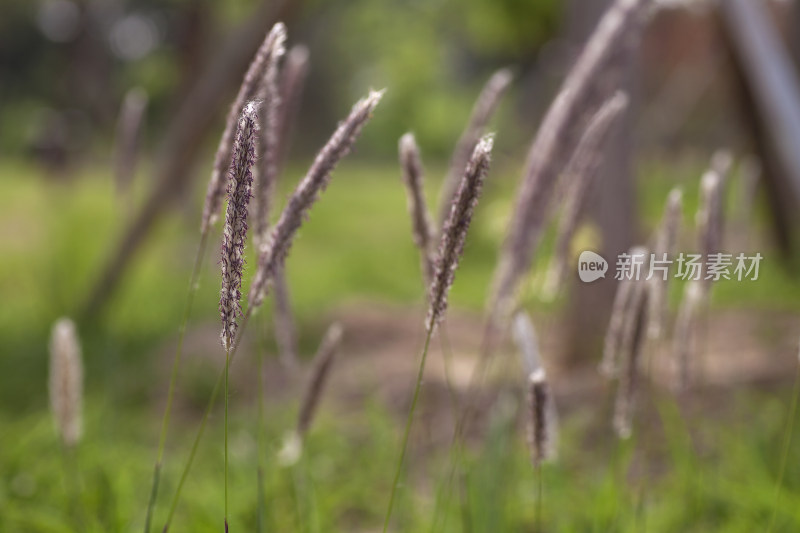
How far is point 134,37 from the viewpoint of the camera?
25.9m

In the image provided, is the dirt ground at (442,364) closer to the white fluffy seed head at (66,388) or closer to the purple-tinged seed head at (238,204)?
the white fluffy seed head at (66,388)

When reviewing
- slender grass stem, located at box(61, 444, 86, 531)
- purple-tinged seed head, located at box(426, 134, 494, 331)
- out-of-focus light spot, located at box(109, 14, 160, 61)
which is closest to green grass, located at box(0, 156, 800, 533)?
slender grass stem, located at box(61, 444, 86, 531)

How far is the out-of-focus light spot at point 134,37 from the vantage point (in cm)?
2448

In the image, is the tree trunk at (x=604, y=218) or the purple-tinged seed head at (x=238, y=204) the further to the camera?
the tree trunk at (x=604, y=218)

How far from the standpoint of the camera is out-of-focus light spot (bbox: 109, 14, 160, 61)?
24478mm

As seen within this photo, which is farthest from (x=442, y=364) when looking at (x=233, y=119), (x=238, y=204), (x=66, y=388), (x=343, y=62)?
(x=343, y=62)

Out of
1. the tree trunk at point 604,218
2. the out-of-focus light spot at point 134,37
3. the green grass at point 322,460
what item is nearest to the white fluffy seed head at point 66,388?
the green grass at point 322,460

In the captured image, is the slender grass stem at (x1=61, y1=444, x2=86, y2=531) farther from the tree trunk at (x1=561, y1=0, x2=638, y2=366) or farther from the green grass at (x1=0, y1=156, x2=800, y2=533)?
the tree trunk at (x1=561, y1=0, x2=638, y2=366)

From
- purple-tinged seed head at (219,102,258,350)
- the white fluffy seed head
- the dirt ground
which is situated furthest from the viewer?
the dirt ground

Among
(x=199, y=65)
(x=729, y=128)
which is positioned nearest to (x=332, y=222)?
(x=199, y=65)

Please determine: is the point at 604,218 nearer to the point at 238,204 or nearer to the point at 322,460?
the point at 322,460

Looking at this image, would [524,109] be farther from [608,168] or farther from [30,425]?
[30,425]

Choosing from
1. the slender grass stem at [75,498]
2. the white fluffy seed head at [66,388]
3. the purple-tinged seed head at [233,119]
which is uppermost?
the purple-tinged seed head at [233,119]

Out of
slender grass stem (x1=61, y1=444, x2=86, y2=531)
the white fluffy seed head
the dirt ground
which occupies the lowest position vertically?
slender grass stem (x1=61, y1=444, x2=86, y2=531)
